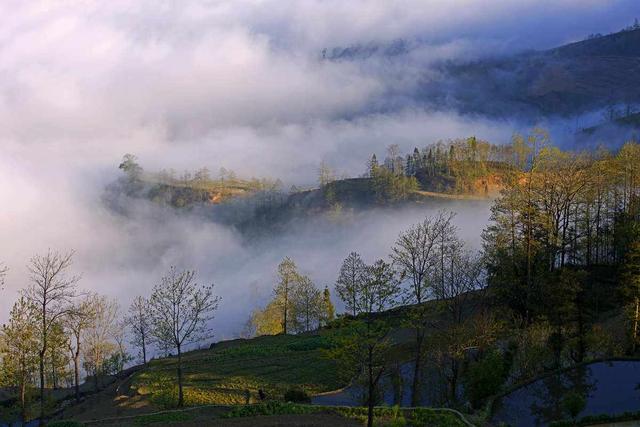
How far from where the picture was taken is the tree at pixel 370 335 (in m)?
28.5

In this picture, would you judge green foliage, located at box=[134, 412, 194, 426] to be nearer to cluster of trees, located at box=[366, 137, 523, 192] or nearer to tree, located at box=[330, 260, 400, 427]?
tree, located at box=[330, 260, 400, 427]

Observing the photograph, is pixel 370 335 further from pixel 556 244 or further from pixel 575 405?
pixel 556 244

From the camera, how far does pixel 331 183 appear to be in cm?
18550

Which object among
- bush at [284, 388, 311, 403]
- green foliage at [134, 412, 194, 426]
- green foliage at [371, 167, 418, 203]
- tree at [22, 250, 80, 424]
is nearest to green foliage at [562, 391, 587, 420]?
bush at [284, 388, 311, 403]

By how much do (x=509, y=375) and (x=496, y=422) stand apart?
6039 millimetres

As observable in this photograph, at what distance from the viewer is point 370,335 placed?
92.9 ft

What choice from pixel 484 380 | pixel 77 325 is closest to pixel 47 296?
pixel 77 325

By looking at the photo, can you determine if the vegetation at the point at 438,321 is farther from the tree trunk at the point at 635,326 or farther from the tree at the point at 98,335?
the tree at the point at 98,335

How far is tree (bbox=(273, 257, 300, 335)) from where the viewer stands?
7431 centimetres

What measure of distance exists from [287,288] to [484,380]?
45.2 meters

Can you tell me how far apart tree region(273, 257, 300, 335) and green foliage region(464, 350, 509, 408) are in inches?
1634

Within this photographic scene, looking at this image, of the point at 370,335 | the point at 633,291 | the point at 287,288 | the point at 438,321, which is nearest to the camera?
the point at 370,335

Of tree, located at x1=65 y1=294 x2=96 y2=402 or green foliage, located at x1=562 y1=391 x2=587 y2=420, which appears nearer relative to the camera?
green foliage, located at x1=562 y1=391 x2=587 y2=420

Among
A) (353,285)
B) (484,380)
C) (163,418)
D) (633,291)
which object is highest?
(353,285)
